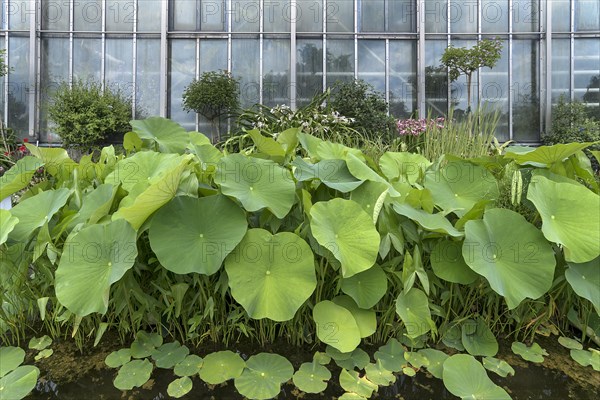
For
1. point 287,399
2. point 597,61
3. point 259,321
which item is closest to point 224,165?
point 259,321

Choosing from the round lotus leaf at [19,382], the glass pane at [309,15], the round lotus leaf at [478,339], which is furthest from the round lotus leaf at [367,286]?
the glass pane at [309,15]

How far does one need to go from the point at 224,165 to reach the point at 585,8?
11287 mm

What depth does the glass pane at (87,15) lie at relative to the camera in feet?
30.2

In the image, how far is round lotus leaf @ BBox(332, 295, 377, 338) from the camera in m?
0.95

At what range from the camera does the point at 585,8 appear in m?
9.30

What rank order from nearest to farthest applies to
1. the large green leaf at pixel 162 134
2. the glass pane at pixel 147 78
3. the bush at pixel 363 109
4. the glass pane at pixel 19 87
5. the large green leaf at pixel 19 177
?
1. the large green leaf at pixel 19 177
2. the large green leaf at pixel 162 134
3. the bush at pixel 363 109
4. the glass pane at pixel 19 87
5. the glass pane at pixel 147 78

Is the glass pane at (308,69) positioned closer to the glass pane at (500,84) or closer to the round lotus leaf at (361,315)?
the glass pane at (500,84)

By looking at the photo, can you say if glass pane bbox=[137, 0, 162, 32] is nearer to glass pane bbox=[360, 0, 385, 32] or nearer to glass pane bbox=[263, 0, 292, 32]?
glass pane bbox=[263, 0, 292, 32]

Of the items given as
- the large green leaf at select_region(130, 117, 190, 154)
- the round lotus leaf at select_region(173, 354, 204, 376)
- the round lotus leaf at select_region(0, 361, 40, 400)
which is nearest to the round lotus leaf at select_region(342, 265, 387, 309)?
the round lotus leaf at select_region(173, 354, 204, 376)

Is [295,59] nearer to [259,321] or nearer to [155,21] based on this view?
[155,21]

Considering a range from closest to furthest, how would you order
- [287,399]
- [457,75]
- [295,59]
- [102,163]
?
[287,399]
[102,163]
[457,75]
[295,59]

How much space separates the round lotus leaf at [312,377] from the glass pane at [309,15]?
9.33m

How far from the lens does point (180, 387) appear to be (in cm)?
87

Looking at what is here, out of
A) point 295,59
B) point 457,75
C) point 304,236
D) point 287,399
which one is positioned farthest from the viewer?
point 295,59
